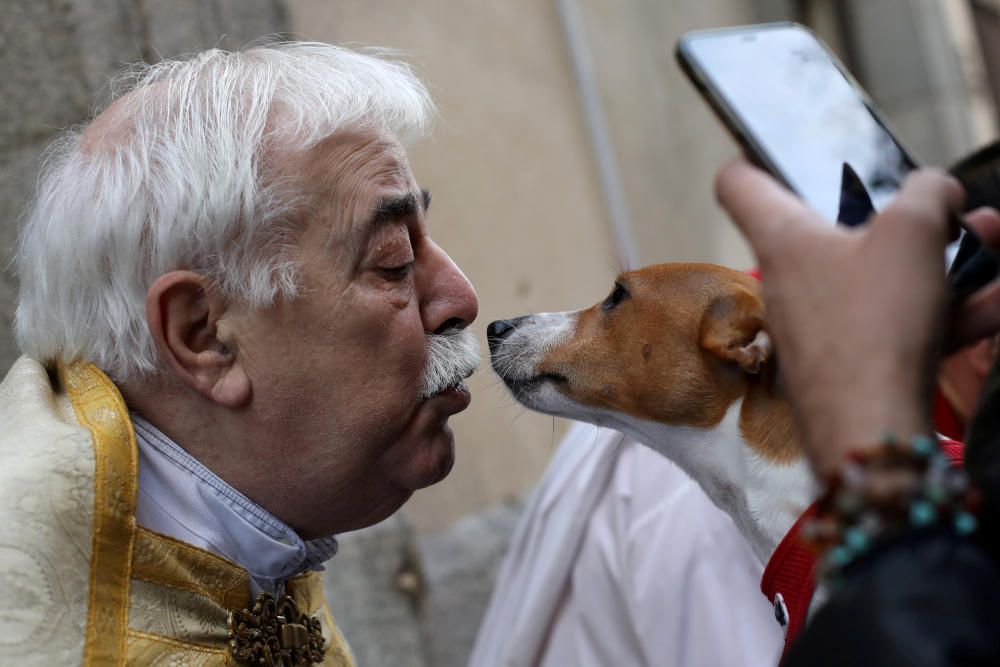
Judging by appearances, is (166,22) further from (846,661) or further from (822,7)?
(822,7)

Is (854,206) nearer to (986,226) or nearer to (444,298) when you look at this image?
(986,226)

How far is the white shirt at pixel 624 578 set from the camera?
214cm

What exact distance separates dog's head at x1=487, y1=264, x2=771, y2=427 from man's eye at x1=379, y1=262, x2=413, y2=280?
1.58 ft

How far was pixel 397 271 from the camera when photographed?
1.73 metres

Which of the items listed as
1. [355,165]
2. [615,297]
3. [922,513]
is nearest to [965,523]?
[922,513]

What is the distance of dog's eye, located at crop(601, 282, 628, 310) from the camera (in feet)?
7.31

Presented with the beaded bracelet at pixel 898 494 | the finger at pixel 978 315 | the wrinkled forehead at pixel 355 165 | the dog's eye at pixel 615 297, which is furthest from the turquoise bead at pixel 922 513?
the dog's eye at pixel 615 297

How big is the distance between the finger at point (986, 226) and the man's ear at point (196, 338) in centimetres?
105

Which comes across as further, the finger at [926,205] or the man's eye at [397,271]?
the man's eye at [397,271]

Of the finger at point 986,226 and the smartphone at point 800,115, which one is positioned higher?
the finger at point 986,226

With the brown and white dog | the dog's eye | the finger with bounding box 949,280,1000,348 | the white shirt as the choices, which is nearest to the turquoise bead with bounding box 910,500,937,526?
the finger with bounding box 949,280,1000,348

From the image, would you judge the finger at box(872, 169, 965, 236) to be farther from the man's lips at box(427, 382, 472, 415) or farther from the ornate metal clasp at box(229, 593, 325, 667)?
the ornate metal clasp at box(229, 593, 325, 667)

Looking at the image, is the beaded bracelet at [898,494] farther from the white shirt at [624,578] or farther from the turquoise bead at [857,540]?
the white shirt at [624,578]

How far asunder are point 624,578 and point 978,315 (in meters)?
1.54
